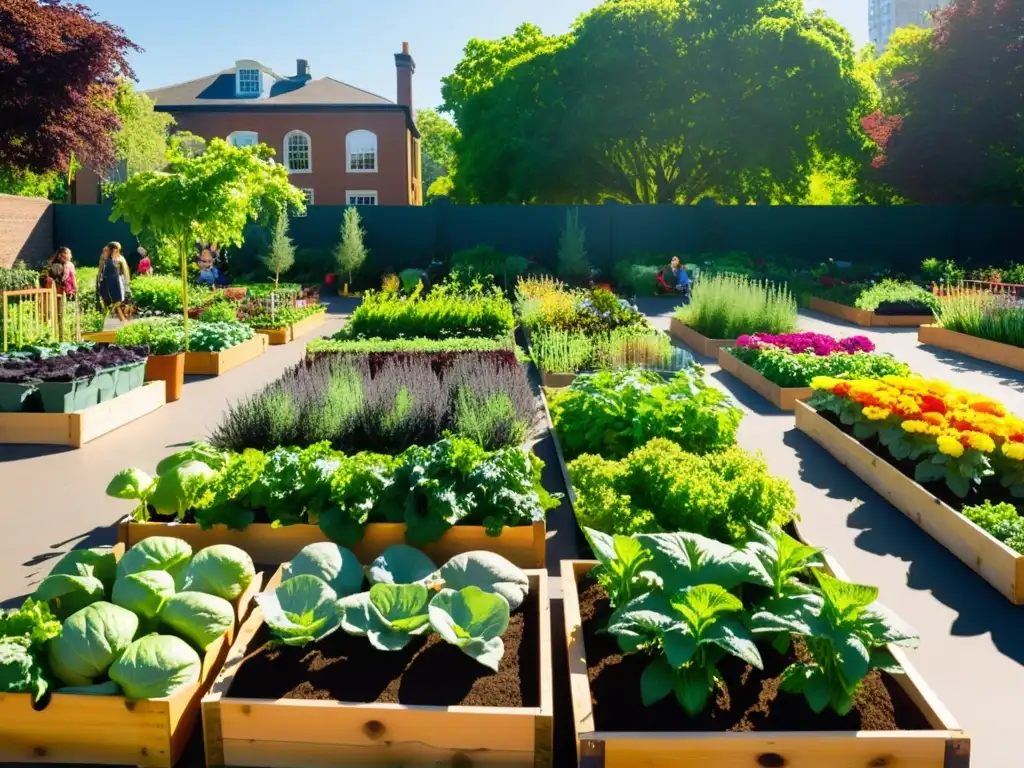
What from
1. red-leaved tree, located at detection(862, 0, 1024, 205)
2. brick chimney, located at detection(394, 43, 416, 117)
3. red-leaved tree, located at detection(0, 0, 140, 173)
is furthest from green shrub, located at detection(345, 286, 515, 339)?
brick chimney, located at detection(394, 43, 416, 117)

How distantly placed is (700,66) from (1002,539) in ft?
86.1

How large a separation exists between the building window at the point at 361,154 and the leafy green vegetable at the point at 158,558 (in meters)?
34.7

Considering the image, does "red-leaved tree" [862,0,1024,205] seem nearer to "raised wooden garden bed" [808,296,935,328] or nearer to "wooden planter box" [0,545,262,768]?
"raised wooden garden bed" [808,296,935,328]

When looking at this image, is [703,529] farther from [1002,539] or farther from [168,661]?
[168,661]

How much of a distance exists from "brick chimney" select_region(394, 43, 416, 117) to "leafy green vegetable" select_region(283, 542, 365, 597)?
39.3 meters

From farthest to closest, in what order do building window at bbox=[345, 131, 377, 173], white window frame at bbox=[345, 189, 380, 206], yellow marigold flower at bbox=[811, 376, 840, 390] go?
white window frame at bbox=[345, 189, 380, 206] → building window at bbox=[345, 131, 377, 173] → yellow marigold flower at bbox=[811, 376, 840, 390]

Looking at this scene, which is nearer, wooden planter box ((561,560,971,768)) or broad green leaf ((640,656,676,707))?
wooden planter box ((561,560,971,768))

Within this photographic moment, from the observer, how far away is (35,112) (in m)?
Result: 21.0

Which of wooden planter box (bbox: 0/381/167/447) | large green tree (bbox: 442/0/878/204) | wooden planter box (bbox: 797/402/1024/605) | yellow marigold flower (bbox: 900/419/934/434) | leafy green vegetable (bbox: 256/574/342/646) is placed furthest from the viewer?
large green tree (bbox: 442/0/878/204)

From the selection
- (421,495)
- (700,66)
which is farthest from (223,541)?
(700,66)

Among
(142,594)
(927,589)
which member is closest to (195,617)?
(142,594)

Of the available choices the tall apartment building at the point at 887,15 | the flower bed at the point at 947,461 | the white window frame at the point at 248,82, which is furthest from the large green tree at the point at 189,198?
the tall apartment building at the point at 887,15

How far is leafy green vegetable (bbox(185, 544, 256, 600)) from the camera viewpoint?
362 centimetres

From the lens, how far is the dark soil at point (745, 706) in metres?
2.83
